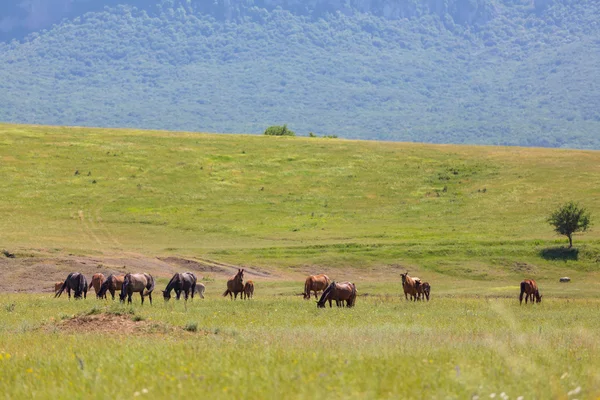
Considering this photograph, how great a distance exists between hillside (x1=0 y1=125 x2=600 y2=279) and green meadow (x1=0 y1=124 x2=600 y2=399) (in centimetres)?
28

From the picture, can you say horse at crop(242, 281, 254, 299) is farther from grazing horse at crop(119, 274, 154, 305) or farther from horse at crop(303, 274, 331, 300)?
grazing horse at crop(119, 274, 154, 305)

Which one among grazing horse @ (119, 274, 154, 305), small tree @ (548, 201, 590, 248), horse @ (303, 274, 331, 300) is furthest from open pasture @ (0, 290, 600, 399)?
small tree @ (548, 201, 590, 248)

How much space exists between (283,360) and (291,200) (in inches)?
2802

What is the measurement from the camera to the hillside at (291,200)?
63.0 m

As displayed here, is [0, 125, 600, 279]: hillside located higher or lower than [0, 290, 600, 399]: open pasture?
higher

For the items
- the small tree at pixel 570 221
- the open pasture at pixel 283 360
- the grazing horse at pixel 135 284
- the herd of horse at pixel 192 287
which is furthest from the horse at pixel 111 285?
the small tree at pixel 570 221

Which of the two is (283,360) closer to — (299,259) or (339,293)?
(339,293)

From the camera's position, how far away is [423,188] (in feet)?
294

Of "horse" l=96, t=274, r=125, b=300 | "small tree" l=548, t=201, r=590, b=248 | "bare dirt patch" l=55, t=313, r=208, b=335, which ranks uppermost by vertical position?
"small tree" l=548, t=201, r=590, b=248

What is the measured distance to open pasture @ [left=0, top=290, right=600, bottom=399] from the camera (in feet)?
41.2

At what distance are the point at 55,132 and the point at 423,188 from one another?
49.2m

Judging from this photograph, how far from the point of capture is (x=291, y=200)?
282 feet

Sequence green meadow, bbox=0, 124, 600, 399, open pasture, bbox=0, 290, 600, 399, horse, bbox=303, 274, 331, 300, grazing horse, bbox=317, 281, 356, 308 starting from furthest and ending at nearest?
horse, bbox=303, 274, 331, 300
grazing horse, bbox=317, 281, 356, 308
green meadow, bbox=0, 124, 600, 399
open pasture, bbox=0, 290, 600, 399

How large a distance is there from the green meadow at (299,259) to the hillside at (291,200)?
284 mm
